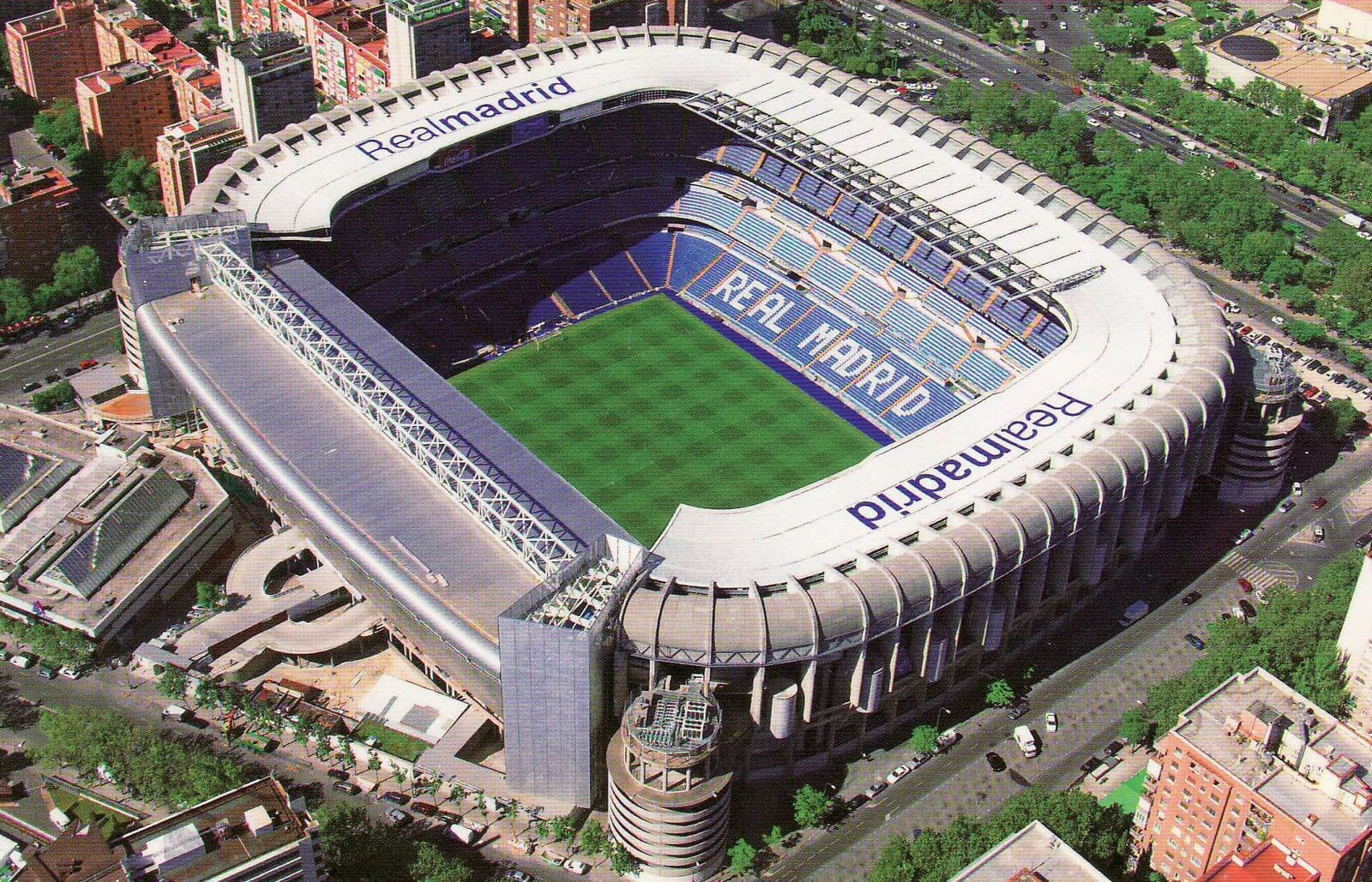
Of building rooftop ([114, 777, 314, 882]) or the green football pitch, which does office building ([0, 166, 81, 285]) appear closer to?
the green football pitch

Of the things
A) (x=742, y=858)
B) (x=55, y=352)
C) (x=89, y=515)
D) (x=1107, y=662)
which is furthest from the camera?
(x=55, y=352)

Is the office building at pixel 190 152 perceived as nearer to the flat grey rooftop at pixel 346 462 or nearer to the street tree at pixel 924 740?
the flat grey rooftop at pixel 346 462

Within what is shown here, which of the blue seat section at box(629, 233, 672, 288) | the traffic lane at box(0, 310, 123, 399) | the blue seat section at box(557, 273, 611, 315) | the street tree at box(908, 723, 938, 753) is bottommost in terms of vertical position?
the street tree at box(908, 723, 938, 753)

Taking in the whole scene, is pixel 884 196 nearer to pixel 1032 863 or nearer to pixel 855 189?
pixel 855 189

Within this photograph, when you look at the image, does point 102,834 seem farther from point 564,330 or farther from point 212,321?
point 564,330

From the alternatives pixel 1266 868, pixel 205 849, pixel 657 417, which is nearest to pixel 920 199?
pixel 657 417

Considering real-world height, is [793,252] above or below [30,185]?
below

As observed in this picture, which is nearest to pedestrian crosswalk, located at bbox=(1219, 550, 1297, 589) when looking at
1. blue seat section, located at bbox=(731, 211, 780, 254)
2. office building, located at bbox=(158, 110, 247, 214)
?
blue seat section, located at bbox=(731, 211, 780, 254)
